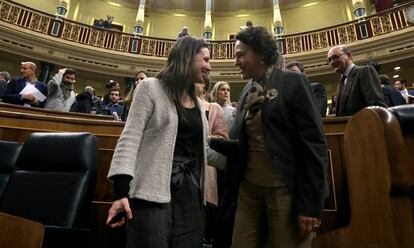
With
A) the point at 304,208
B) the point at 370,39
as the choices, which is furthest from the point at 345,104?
the point at 370,39

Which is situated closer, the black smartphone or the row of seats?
the black smartphone

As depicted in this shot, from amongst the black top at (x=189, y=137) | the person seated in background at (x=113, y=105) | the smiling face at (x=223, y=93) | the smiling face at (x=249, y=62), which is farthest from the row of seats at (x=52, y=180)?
the person seated in background at (x=113, y=105)

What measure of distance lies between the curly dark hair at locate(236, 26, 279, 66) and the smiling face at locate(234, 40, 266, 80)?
0.02m

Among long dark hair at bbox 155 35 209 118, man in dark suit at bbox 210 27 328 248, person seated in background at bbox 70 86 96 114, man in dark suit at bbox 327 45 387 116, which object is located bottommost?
man in dark suit at bbox 210 27 328 248

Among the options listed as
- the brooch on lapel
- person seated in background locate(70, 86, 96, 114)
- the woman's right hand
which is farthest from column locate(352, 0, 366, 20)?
the woman's right hand

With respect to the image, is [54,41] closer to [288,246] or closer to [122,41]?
[122,41]

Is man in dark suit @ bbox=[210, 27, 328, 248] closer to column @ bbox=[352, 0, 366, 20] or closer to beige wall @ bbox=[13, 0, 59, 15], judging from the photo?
column @ bbox=[352, 0, 366, 20]

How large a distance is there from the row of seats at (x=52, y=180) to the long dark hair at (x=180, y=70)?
2.18 feet

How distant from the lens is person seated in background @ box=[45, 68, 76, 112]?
3.92 meters

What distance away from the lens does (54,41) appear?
850 centimetres

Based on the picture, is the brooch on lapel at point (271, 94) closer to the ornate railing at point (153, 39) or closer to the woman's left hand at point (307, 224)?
the woman's left hand at point (307, 224)

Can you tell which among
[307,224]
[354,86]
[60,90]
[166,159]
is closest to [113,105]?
[60,90]

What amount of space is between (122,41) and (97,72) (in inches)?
51.7

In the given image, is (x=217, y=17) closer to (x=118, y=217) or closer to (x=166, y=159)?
(x=166, y=159)
